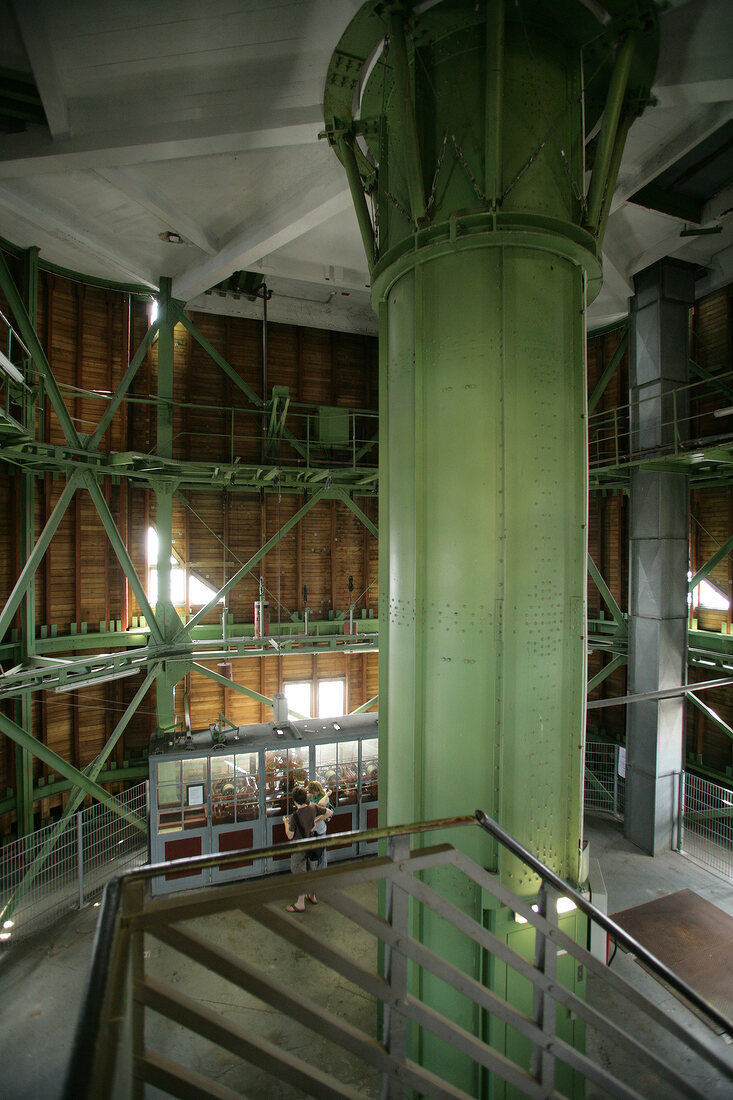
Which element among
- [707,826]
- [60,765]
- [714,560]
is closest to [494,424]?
[714,560]

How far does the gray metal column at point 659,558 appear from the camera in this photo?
11031 millimetres

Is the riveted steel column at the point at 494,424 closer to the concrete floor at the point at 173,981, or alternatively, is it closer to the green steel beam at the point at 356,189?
the green steel beam at the point at 356,189

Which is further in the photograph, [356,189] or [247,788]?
[247,788]

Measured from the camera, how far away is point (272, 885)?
2.55 metres

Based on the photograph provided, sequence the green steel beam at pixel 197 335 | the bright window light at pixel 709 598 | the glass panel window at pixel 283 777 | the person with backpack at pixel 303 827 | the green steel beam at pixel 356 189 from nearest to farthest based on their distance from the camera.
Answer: the green steel beam at pixel 356 189
the person with backpack at pixel 303 827
the glass panel window at pixel 283 777
the green steel beam at pixel 197 335
the bright window light at pixel 709 598

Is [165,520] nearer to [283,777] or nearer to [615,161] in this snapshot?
[283,777]

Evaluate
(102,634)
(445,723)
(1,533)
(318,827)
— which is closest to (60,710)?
(102,634)

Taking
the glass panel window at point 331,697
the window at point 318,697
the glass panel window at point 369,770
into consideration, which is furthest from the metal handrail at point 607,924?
the glass panel window at point 331,697

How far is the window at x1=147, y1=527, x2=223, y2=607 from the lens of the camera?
14.2m

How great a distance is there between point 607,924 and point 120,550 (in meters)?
10.4

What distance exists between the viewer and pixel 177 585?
14.5m

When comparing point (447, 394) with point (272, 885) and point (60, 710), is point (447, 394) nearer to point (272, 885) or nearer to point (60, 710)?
point (272, 885)

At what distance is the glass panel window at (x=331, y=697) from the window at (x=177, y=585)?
444cm

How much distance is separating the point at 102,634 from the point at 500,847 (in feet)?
37.8
